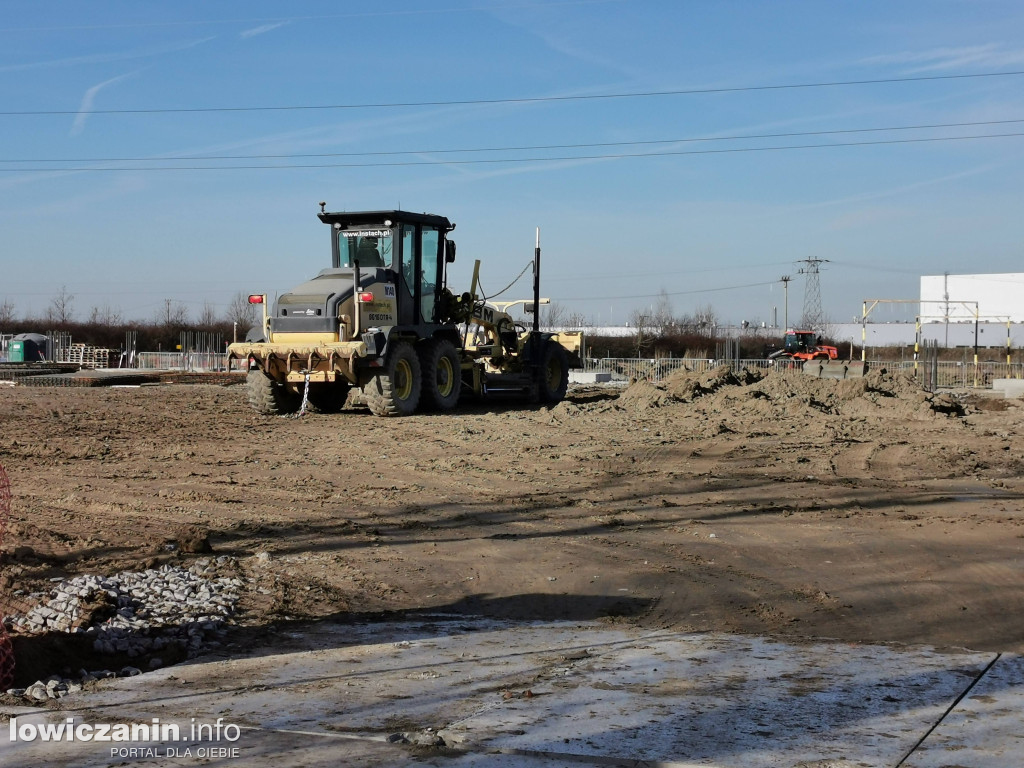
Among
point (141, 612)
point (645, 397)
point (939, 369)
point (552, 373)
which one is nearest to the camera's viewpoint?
point (141, 612)

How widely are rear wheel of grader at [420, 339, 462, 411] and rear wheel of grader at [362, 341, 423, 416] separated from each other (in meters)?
0.26

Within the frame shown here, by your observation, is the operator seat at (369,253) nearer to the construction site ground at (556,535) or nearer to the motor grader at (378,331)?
the motor grader at (378,331)

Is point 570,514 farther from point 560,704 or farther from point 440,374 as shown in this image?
point 440,374

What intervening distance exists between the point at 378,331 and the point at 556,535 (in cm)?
927

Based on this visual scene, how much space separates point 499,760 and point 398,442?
11.0 metres

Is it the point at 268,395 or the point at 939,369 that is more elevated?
the point at 939,369

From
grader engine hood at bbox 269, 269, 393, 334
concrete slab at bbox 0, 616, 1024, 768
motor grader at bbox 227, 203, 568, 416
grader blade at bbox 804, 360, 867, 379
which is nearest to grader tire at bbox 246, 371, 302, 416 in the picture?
motor grader at bbox 227, 203, 568, 416

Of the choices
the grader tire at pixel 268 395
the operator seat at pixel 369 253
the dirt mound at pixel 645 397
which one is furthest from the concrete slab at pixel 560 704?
the operator seat at pixel 369 253

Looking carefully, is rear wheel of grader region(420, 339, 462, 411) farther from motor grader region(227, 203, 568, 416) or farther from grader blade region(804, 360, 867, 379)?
grader blade region(804, 360, 867, 379)

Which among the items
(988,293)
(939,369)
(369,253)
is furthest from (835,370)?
(988,293)

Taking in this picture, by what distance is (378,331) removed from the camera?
57.2 ft

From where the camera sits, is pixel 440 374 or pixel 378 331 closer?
pixel 378 331

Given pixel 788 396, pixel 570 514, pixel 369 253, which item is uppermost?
pixel 369 253

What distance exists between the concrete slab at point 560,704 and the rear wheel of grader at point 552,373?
631 inches
